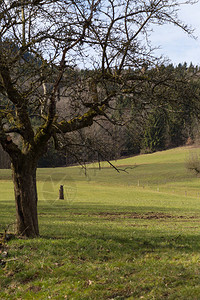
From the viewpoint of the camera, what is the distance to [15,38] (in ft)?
33.4

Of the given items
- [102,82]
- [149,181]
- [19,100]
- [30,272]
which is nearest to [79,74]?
[102,82]

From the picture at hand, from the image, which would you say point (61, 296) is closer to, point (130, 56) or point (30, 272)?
point (30, 272)

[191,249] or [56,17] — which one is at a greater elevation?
[56,17]

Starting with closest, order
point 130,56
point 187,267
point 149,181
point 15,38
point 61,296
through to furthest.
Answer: point 61,296
point 187,267
point 15,38
point 130,56
point 149,181

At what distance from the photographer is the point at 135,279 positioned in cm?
748

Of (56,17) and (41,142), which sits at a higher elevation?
(56,17)

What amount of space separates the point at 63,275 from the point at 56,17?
769 cm

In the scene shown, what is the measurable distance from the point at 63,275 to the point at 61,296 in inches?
36.3

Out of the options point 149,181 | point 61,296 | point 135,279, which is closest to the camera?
point 61,296

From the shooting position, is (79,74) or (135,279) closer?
(135,279)

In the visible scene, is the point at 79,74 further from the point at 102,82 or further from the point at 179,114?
the point at 179,114

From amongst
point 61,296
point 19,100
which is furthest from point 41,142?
point 61,296

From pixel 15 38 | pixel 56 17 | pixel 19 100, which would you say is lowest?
pixel 19 100

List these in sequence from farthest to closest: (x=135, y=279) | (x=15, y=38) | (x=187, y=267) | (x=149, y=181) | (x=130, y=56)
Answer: (x=149, y=181)
(x=130, y=56)
(x=15, y=38)
(x=187, y=267)
(x=135, y=279)
